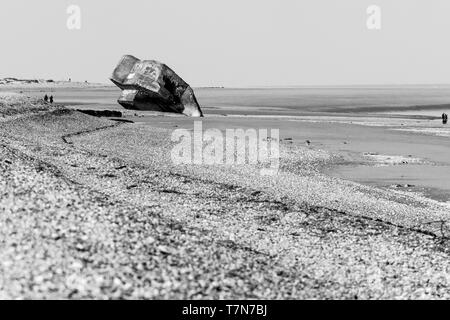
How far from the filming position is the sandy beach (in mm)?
8820

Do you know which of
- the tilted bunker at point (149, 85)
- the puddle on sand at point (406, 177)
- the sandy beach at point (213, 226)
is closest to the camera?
the sandy beach at point (213, 226)

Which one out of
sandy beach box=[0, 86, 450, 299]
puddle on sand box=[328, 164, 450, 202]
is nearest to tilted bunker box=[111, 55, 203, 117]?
sandy beach box=[0, 86, 450, 299]

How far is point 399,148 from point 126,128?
1510 cm

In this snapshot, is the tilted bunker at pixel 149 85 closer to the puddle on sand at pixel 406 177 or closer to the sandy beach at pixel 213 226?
the sandy beach at pixel 213 226

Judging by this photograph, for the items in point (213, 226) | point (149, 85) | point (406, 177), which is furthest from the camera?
point (149, 85)

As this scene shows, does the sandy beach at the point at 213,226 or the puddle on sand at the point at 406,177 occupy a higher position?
the sandy beach at the point at 213,226

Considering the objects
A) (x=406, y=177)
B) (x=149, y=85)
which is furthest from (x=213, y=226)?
(x=149, y=85)

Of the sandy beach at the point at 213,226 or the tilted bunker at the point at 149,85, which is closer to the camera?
the sandy beach at the point at 213,226

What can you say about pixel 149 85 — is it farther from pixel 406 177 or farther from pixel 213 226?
pixel 213 226

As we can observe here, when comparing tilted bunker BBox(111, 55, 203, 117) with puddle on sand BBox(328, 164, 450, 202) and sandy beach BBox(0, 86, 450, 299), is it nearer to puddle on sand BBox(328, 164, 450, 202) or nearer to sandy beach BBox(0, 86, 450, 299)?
sandy beach BBox(0, 86, 450, 299)

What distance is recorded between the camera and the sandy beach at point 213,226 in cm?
882

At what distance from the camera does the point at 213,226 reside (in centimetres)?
1453

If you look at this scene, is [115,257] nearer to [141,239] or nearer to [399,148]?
[141,239]

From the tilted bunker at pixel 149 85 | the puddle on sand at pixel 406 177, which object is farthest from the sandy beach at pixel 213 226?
the tilted bunker at pixel 149 85
